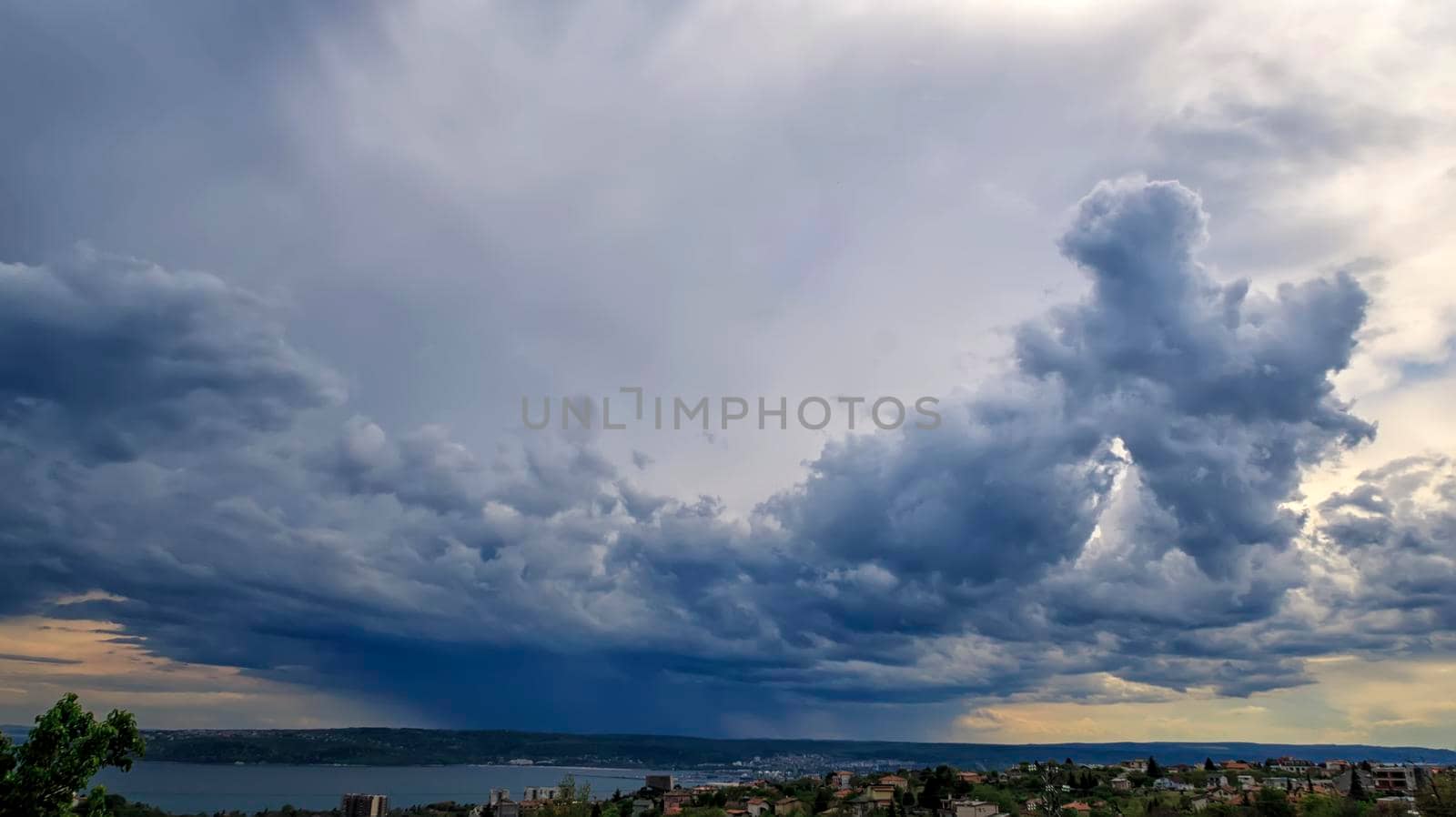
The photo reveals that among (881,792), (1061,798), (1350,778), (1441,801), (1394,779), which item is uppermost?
(1441,801)

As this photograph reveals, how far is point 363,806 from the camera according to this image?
108500 millimetres

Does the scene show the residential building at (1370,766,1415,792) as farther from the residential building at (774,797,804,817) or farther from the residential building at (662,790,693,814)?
the residential building at (662,790,693,814)

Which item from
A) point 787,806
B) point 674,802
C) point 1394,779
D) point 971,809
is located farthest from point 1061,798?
point 1394,779

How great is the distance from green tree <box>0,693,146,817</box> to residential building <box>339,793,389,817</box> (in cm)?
10504

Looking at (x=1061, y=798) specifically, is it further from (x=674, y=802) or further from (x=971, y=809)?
(x=674, y=802)

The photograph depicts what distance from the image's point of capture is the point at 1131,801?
251ft

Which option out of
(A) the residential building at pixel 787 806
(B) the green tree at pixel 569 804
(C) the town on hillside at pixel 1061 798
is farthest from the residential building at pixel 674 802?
(B) the green tree at pixel 569 804

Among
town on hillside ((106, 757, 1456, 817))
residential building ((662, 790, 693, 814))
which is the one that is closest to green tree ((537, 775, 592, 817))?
town on hillside ((106, 757, 1456, 817))

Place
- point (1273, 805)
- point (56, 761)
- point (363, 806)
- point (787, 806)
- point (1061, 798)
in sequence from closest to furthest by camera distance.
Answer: point (56, 761) < point (1273, 805) < point (1061, 798) < point (787, 806) < point (363, 806)

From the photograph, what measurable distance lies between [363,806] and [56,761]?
10773 centimetres

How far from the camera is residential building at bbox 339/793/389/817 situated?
4210 inches

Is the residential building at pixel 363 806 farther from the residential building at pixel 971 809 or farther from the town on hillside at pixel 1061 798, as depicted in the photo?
the residential building at pixel 971 809

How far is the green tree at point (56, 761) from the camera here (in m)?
15.6

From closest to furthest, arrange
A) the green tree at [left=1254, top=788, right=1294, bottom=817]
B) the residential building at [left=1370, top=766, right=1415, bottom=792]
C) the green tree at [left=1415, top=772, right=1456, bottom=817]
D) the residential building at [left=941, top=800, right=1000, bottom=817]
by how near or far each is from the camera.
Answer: the green tree at [left=1415, top=772, right=1456, bottom=817], the green tree at [left=1254, top=788, right=1294, bottom=817], the residential building at [left=941, top=800, right=1000, bottom=817], the residential building at [left=1370, top=766, right=1415, bottom=792]
